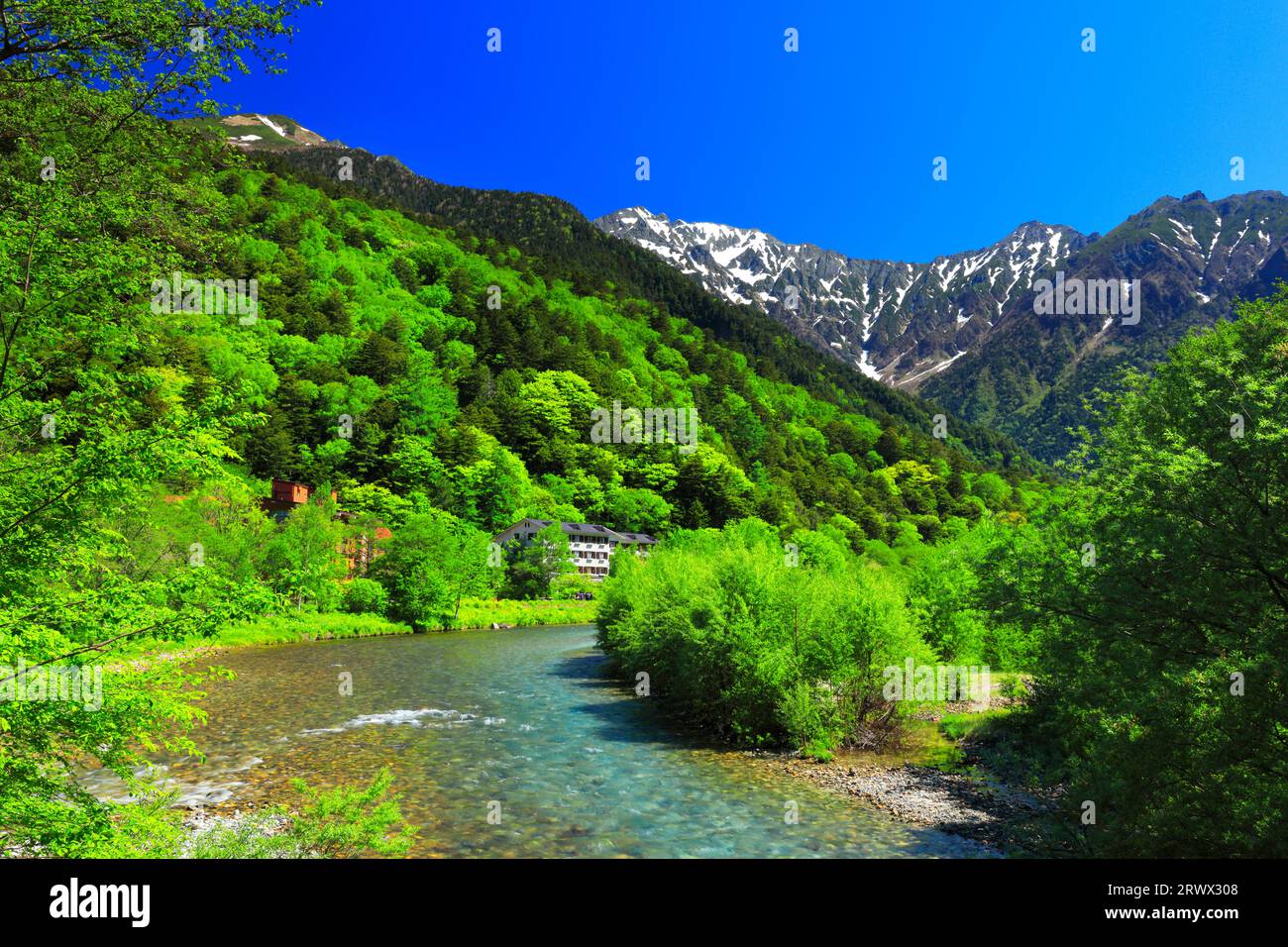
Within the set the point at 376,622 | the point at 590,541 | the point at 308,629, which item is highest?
the point at 590,541

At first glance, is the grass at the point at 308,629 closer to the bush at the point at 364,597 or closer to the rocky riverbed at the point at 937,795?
the bush at the point at 364,597

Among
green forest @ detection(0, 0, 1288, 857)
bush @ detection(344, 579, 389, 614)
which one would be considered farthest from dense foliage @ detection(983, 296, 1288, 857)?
bush @ detection(344, 579, 389, 614)

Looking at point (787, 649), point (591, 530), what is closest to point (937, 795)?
point (787, 649)

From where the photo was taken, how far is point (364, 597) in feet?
195

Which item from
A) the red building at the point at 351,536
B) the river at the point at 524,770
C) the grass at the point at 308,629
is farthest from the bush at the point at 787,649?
the red building at the point at 351,536

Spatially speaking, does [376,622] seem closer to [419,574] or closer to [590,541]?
[419,574]

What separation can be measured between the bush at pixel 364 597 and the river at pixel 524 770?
77.6ft

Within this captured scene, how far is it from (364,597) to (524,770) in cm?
4465

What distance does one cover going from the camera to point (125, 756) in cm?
760

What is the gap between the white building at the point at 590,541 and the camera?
103750 mm

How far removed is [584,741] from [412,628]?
41355mm

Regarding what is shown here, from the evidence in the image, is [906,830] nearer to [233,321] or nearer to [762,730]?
[762,730]

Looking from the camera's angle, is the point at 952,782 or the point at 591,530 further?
the point at 591,530

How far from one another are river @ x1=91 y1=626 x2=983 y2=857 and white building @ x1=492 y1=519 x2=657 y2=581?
220ft
